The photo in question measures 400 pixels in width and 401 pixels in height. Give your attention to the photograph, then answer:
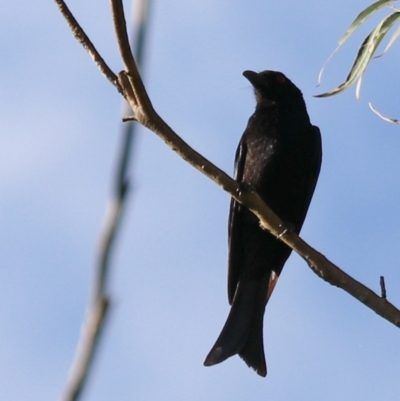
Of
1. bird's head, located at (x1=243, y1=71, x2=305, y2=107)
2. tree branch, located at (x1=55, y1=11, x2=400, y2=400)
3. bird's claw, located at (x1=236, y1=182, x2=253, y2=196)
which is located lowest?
tree branch, located at (x1=55, y1=11, x2=400, y2=400)

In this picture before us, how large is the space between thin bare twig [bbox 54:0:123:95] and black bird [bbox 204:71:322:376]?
260 centimetres

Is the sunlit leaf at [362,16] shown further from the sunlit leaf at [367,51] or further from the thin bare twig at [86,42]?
the thin bare twig at [86,42]

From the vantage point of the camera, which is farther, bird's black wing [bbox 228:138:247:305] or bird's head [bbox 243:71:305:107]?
bird's head [bbox 243:71:305:107]

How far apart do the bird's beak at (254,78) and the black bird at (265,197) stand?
0.28 metres

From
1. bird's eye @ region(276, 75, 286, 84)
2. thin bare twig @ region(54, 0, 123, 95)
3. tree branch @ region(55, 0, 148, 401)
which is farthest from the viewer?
bird's eye @ region(276, 75, 286, 84)

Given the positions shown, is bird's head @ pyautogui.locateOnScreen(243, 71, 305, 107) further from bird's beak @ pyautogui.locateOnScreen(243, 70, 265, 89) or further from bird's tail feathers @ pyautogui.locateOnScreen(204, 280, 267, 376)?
bird's tail feathers @ pyautogui.locateOnScreen(204, 280, 267, 376)

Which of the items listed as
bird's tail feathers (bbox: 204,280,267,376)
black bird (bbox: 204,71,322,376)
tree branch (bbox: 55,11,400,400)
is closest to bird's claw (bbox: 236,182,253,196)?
tree branch (bbox: 55,11,400,400)

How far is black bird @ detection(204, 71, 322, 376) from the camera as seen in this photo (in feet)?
14.5

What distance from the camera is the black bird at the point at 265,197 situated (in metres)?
4.43

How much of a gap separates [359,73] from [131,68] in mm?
1895

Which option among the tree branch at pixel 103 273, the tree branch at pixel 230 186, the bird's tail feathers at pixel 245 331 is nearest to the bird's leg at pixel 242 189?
the tree branch at pixel 230 186

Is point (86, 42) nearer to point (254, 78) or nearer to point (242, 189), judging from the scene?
point (242, 189)

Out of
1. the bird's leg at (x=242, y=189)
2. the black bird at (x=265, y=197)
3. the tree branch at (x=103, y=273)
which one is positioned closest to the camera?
the tree branch at (x=103, y=273)

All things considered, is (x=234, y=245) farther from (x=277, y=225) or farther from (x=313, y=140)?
(x=277, y=225)
